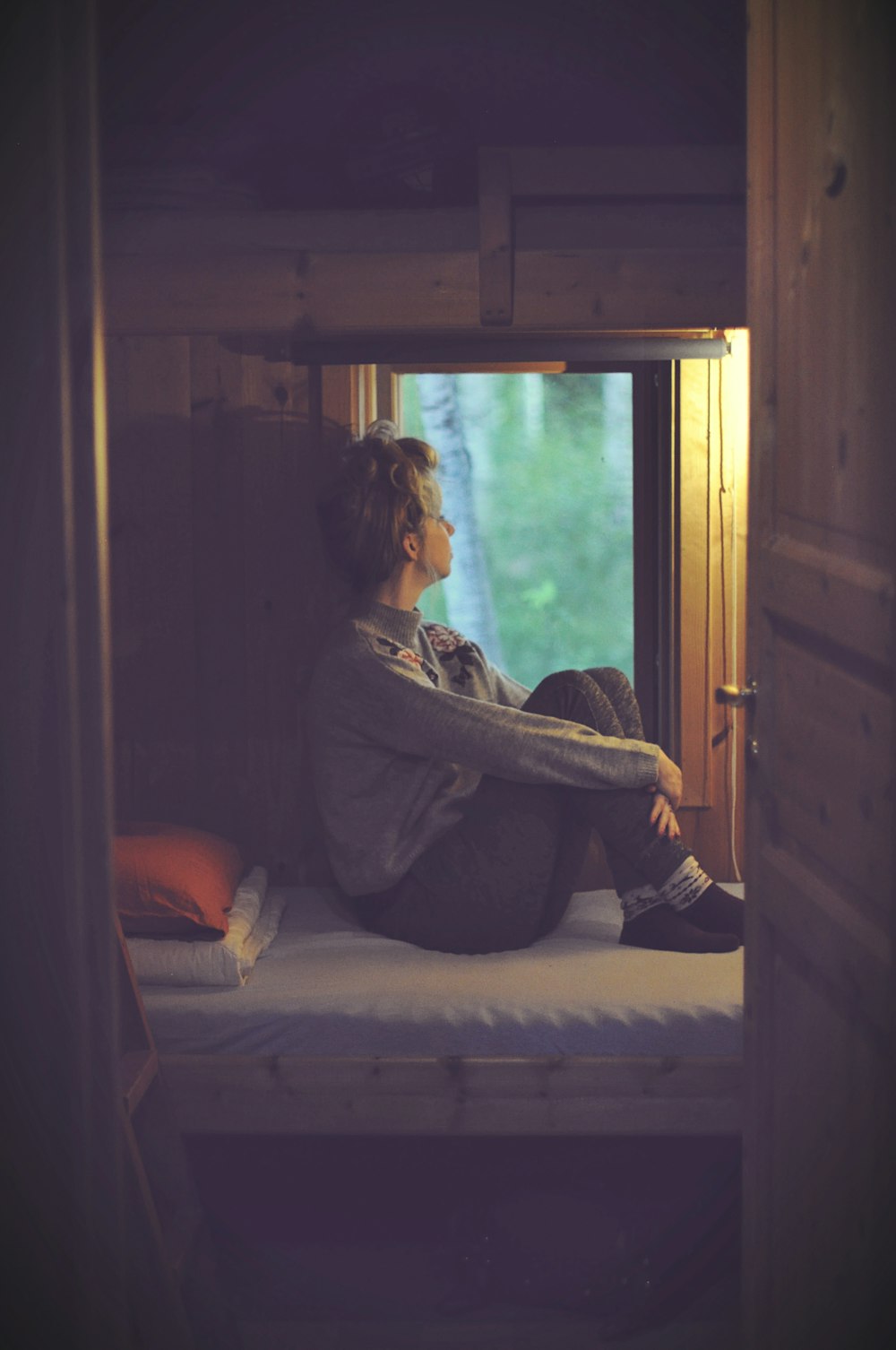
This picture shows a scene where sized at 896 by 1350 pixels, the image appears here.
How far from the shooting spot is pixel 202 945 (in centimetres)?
253

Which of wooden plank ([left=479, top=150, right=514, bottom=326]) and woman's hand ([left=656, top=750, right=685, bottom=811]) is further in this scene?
woman's hand ([left=656, top=750, right=685, bottom=811])

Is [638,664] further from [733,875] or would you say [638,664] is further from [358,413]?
[358,413]

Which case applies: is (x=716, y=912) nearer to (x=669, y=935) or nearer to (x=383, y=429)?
(x=669, y=935)

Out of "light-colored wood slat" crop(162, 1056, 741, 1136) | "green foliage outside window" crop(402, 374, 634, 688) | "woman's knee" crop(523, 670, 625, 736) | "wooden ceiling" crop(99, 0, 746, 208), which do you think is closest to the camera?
"light-colored wood slat" crop(162, 1056, 741, 1136)

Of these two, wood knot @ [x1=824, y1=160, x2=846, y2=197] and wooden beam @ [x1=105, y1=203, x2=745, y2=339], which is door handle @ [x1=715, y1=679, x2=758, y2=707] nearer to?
wood knot @ [x1=824, y1=160, x2=846, y2=197]

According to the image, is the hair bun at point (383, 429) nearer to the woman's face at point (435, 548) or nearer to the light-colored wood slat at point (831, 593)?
the woman's face at point (435, 548)

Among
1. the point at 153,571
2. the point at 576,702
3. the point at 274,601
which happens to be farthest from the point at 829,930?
the point at 153,571

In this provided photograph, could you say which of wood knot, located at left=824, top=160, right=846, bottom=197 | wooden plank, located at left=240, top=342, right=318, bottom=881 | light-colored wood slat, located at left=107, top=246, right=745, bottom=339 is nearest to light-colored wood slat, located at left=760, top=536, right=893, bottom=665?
wood knot, located at left=824, top=160, right=846, bottom=197

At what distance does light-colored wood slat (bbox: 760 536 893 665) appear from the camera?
4.55 ft

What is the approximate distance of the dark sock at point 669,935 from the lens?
8.71ft

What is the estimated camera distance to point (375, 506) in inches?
115

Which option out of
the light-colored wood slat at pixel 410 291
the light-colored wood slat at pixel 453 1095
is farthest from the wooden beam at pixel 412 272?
the light-colored wood slat at pixel 453 1095

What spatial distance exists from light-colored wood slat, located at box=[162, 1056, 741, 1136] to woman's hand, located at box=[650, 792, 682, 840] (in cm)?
46

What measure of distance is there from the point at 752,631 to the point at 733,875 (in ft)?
5.03
